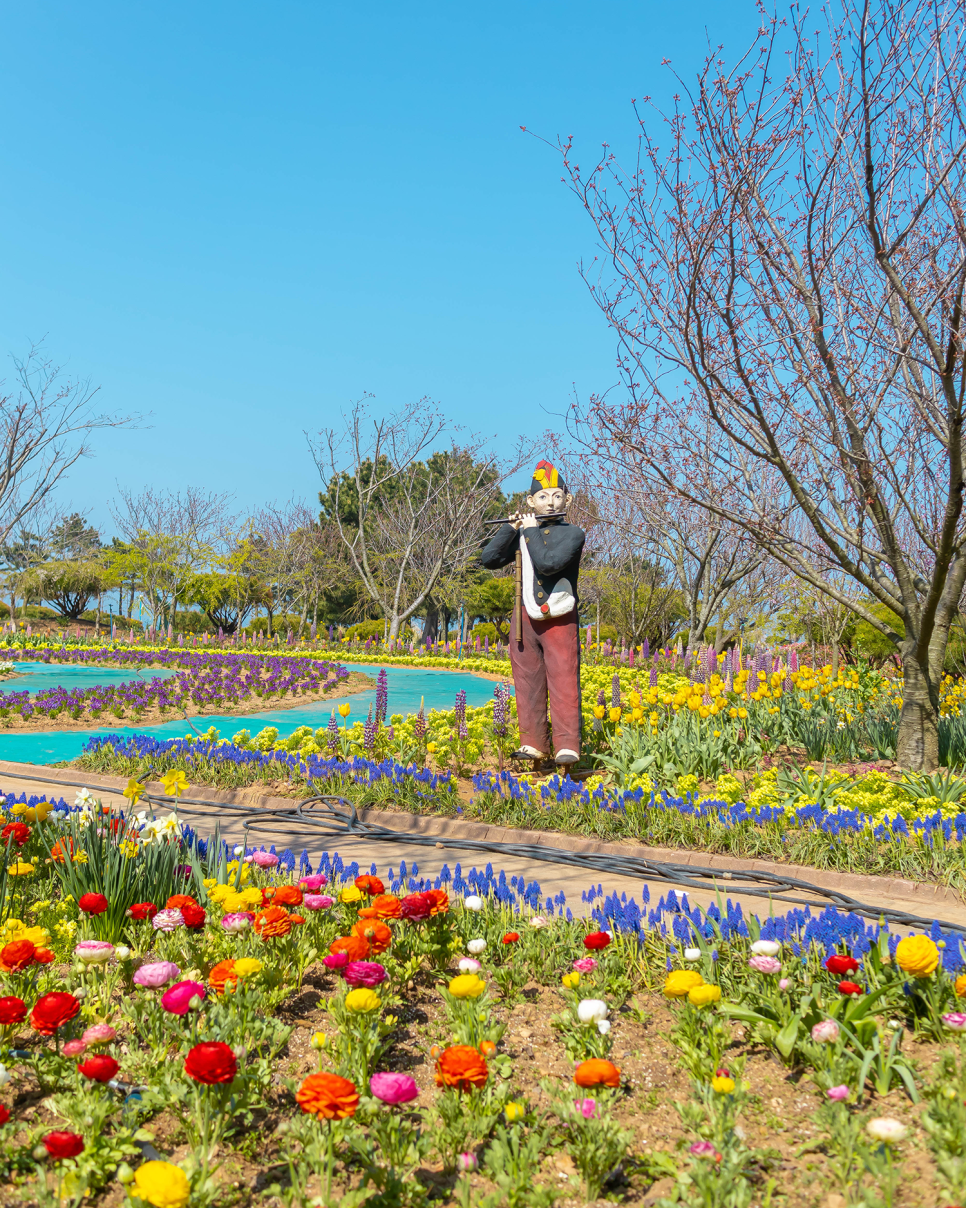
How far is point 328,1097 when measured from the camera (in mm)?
1610

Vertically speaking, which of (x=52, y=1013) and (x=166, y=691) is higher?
(x=52, y=1013)

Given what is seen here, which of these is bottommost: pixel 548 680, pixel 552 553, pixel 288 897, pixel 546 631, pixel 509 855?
pixel 509 855

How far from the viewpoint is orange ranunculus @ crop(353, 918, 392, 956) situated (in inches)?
102

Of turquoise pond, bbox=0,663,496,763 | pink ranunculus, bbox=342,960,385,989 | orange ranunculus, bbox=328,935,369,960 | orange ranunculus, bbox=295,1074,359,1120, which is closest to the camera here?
orange ranunculus, bbox=295,1074,359,1120

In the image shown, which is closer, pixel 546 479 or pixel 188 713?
pixel 546 479

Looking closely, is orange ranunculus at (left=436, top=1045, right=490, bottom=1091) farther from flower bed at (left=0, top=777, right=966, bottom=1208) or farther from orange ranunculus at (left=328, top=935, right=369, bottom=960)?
orange ranunculus at (left=328, top=935, right=369, bottom=960)

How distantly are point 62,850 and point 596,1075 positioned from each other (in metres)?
2.56

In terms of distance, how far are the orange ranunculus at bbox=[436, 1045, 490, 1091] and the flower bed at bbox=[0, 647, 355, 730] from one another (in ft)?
38.4

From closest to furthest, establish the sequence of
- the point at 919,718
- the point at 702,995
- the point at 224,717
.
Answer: the point at 702,995, the point at 919,718, the point at 224,717

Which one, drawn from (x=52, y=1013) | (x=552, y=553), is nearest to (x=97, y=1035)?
(x=52, y=1013)

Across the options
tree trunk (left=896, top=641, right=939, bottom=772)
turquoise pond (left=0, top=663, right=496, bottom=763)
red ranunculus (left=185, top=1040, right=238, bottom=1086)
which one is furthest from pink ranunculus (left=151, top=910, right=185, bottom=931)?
Answer: turquoise pond (left=0, top=663, right=496, bottom=763)

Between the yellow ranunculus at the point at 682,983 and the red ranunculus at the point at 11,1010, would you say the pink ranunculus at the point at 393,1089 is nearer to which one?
the yellow ranunculus at the point at 682,983

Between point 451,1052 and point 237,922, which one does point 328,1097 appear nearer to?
point 451,1052

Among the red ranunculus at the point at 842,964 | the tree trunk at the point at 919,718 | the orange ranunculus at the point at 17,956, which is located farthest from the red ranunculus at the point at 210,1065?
the tree trunk at the point at 919,718
